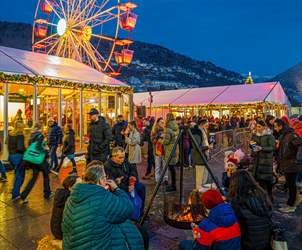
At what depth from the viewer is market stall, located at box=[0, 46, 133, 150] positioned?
9.19 m

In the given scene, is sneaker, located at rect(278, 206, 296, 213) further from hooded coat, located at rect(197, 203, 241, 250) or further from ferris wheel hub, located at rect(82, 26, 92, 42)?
ferris wheel hub, located at rect(82, 26, 92, 42)

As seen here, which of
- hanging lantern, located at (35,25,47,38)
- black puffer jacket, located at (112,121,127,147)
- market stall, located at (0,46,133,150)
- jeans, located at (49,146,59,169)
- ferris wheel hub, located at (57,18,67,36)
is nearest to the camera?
jeans, located at (49,146,59,169)

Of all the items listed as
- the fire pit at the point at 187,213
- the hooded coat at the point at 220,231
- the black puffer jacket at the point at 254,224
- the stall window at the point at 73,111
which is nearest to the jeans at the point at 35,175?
the fire pit at the point at 187,213

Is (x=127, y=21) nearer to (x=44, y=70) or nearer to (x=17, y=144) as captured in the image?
(x=44, y=70)

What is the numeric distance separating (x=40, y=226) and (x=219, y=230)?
3.12m

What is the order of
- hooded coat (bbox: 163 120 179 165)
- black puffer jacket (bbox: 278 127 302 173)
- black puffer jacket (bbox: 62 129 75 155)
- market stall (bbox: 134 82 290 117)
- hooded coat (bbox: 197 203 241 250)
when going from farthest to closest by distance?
market stall (bbox: 134 82 290 117), black puffer jacket (bbox: 62 129 75 155), hooded coat (bbox: 163 120 179 165), black puffer jacket (bbox: 278 127 302 173), hooded coat (bbox: 197 203 241 250)

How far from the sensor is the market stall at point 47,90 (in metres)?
9.19

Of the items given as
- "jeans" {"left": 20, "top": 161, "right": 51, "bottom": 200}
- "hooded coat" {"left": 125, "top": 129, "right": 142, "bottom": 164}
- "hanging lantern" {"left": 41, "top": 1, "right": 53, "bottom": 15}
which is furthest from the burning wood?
"hanging lantern" {"left": 41, "top": 1, "right": 53, "bottom": 15}

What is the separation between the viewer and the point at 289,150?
16.3 feet

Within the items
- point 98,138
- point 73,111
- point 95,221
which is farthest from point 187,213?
point 73,111

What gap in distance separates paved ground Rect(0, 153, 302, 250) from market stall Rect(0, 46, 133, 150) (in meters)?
4.43

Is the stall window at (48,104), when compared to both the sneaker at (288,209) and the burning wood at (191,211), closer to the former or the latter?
the burning wood at (191,211)

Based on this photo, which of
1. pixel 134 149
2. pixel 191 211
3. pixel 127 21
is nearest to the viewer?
pixel 191 211

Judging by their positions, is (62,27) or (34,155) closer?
(34,155)
